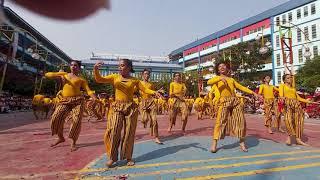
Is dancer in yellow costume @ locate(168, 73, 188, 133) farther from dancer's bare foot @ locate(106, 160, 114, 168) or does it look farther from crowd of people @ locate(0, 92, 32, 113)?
crowd of people @ locate(0, 92, 32, 113)

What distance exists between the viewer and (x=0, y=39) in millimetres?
2393

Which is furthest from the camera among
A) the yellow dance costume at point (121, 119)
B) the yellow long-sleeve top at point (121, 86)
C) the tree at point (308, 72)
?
the tree at point (308, 72)

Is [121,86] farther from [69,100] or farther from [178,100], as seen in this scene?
[178,100]

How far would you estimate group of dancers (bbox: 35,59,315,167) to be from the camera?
18.5 ft

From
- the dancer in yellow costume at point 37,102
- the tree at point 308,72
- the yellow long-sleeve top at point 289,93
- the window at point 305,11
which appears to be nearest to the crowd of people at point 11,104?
the dancer in yellow costume at point 37,102

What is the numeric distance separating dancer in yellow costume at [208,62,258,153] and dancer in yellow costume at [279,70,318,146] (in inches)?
62.4

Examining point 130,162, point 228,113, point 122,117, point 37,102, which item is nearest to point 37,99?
point 37,102

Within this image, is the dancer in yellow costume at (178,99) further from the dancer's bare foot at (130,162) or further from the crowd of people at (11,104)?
the crowd of people at (11,104)

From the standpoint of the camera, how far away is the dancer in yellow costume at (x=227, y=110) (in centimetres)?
677

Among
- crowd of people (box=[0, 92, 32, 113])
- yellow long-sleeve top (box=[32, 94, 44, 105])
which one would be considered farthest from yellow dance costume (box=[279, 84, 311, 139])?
crowd of people (box=[0, 92, 32, 113])

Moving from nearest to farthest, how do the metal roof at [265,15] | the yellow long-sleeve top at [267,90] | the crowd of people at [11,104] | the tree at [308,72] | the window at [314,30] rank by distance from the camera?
the yellow long-sleeve top at [267,90]
the tree at [308,72]
the crowd of people at [11,104]
the window at [314,30]
the metal roof at [265,15]

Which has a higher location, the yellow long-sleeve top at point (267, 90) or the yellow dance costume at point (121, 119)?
the yellow long-sleeve top at point (267, 90)

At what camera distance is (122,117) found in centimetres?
571

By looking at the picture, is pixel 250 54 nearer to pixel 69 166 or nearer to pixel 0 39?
pixel 69 166
